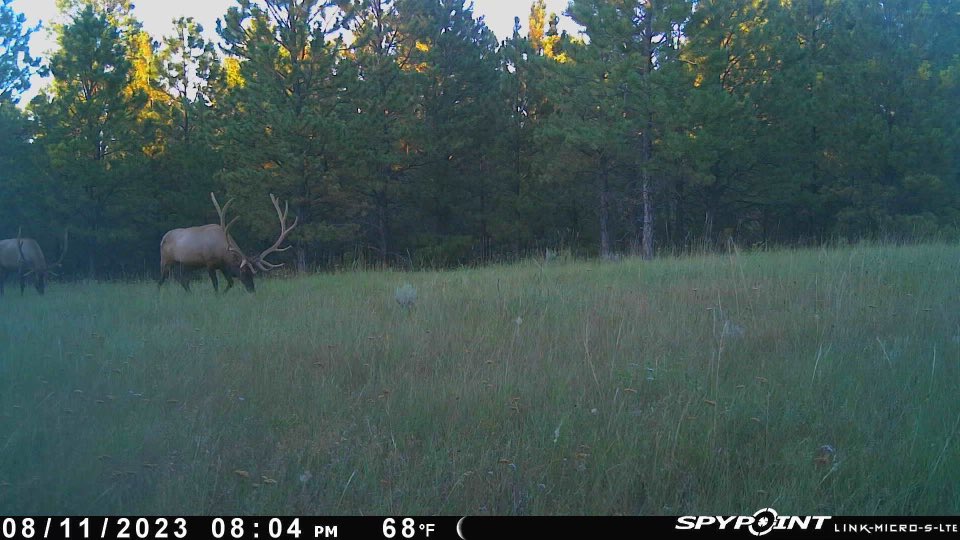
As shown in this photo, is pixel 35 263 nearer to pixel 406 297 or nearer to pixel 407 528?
pixel 406 297

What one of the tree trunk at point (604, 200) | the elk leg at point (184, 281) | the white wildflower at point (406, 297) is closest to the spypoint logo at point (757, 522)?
the white wildflower at point (406, 297)

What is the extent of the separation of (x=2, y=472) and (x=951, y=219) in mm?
25761

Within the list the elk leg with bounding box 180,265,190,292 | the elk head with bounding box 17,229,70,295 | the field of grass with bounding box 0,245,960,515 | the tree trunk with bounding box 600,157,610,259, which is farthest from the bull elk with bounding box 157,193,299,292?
the tree trunk with bounding box 600,157,610,259

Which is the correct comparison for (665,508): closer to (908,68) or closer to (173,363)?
(173,363)

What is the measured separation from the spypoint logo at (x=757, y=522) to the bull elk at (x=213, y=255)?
10.2 m

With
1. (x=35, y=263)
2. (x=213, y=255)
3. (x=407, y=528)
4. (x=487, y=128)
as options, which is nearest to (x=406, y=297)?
(x=407, y=528)

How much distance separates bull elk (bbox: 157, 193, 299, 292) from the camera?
13164mm

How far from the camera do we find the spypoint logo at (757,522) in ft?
11.9

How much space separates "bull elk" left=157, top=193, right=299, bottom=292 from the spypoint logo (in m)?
10.2

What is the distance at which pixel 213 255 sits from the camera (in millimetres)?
13953

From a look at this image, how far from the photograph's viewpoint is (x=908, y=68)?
76.7ft

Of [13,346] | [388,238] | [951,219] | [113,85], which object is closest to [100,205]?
[113,85]

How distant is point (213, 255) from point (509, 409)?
10.2 m

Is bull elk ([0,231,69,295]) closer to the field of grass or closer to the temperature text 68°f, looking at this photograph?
the field of grass
